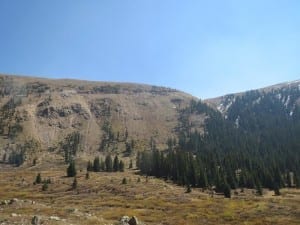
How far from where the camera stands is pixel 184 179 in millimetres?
136875

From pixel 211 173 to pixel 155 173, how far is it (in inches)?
1045

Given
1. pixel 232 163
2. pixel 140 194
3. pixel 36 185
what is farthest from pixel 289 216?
pixel 232 163

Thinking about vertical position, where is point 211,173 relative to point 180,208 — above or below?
above

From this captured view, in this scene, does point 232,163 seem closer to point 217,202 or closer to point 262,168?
point 262,168

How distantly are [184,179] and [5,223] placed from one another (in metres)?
106

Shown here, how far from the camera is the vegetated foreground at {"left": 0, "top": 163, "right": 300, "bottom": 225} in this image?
5534 centimetres

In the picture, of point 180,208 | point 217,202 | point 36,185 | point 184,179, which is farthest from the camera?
point 184,179

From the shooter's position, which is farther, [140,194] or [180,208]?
[140,194]

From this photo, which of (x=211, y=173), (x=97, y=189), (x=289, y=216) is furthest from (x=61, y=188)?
(x=289, y=216)

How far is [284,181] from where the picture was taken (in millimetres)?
151875

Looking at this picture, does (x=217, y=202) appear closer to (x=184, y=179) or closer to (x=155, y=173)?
(x=184, y=179)

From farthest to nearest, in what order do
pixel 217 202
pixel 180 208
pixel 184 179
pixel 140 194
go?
pixel 184 179 → pixel 140 194 → pixel 217 202 → pixel 180 208

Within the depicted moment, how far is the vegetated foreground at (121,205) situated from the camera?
182 feet

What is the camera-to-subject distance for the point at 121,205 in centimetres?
8169
